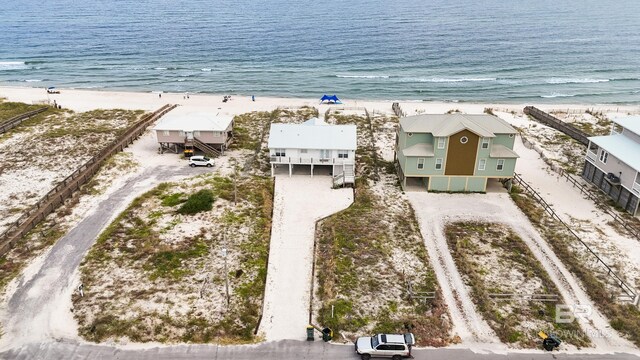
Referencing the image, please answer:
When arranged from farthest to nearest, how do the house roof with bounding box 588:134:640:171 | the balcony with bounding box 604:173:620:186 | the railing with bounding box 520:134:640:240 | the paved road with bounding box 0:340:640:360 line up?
the balcony with bounding box 604:173:620:186
the house roof with bounding box 588:134:640:171
the railing with bounding box 520:134:640:240
the paved road with bounding box 0:340:640:360

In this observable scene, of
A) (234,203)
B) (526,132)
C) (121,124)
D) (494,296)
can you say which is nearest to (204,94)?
(121,124)

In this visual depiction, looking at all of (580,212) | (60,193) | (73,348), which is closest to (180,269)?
(73,348)

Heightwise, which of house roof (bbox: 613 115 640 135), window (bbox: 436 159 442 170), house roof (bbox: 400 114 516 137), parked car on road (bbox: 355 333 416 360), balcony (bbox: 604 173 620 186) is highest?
house roof (bbox: 613 115 640 135)

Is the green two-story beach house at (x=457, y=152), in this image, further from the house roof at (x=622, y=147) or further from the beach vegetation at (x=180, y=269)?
the beach vegetation at (x=180, y=269)

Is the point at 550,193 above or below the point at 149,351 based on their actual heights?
above

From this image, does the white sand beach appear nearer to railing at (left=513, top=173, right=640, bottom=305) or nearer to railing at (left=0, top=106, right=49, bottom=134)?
railing at (left=513, top=173, right=640, bottom=305)

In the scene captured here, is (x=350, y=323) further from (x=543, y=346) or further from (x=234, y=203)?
(x=234, y=203)

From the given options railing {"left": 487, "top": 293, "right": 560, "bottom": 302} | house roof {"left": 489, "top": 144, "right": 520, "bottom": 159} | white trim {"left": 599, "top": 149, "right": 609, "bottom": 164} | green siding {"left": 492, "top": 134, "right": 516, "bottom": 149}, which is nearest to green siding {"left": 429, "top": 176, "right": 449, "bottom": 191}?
house roof {"left": 489, "top": 144, "right": 520, "bottom": 159}
